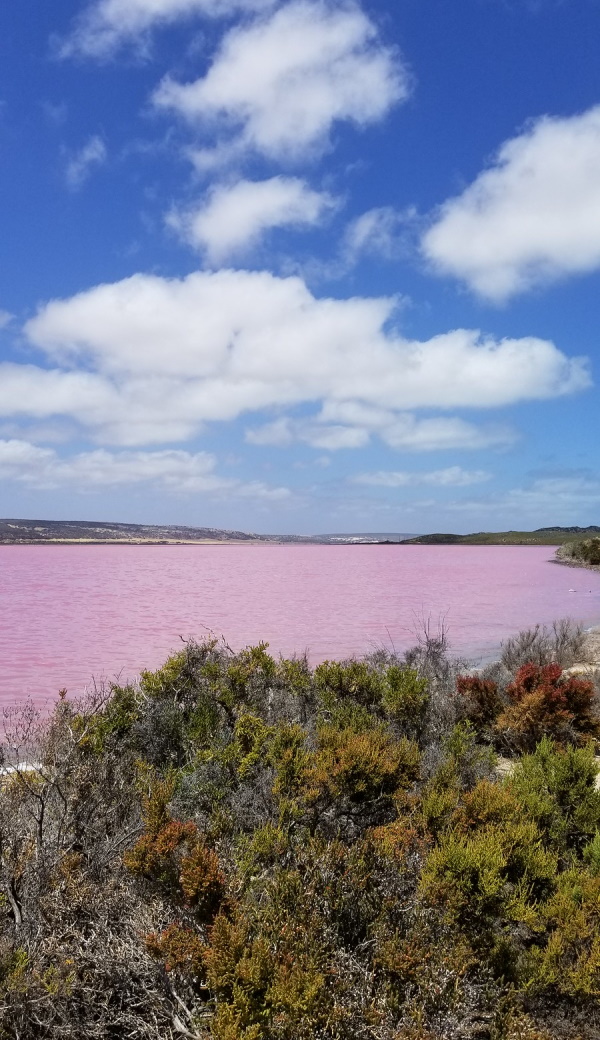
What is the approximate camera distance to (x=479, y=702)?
7.39m

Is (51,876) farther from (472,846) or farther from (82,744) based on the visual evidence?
(472,846)

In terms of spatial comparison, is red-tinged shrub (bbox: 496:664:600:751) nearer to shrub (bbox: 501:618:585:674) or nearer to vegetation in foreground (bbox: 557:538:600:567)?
shrub (bbox: 501:618:585:674)

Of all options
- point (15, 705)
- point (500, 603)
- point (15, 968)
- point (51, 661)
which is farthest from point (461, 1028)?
point (500, 603)

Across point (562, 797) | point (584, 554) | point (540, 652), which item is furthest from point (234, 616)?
point (584, 554)

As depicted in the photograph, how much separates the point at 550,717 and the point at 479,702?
86cm

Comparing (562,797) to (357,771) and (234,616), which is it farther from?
(234,616)

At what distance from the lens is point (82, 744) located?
4.36 m

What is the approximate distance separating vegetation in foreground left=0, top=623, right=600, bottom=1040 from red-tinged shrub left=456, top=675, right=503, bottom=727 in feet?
9.60

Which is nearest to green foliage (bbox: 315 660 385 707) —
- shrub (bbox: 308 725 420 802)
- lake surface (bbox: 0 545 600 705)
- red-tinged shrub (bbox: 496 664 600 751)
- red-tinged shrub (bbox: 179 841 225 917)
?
red-tinged shrub (bbox: 496 664 600 751)

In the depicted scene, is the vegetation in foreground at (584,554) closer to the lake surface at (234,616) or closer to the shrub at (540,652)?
the lake surface at (234,616)

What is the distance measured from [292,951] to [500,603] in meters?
27.6

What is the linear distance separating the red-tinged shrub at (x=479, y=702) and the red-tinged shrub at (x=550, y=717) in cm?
23

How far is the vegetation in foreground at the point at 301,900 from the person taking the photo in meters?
2.33

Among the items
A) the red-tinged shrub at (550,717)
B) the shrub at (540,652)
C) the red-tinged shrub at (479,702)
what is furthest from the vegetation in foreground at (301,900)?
the shrub at (540,652)
